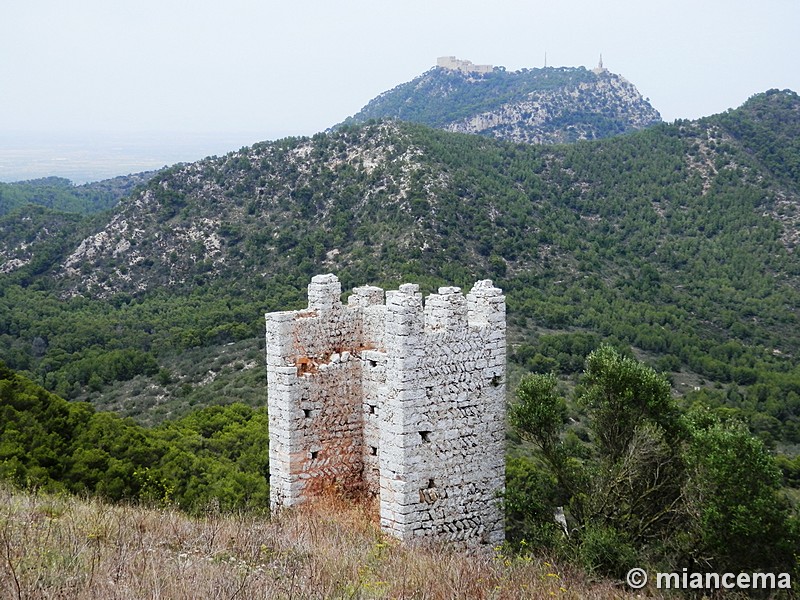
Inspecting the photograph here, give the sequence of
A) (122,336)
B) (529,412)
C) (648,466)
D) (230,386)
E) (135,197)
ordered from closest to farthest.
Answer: (648,466)
(529,412)
(230,386)
(122,336)
(135,197)

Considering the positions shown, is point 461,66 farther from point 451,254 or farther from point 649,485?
point 649,485

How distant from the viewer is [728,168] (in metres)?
55.8

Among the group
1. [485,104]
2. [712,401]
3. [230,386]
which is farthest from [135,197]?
[485,104]

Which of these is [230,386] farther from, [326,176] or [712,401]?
[326,176]

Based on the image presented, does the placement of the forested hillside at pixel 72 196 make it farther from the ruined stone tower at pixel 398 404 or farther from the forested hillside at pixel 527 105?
the ruined stone tower at pixel 398 404

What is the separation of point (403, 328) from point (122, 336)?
32.1 meters

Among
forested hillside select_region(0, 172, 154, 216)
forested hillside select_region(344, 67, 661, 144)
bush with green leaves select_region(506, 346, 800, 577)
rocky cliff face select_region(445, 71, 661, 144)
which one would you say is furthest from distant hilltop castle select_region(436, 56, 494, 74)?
bush with green leaves select_region(506, 346, 800, 577)

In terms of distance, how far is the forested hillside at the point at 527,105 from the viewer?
104312 mm

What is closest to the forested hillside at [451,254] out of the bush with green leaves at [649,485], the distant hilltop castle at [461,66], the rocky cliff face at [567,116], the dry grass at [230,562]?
the bush with green leaves at [649,485]

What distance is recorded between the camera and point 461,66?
145 m

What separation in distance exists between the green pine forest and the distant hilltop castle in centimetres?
8017

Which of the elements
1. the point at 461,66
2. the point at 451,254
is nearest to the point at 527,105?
the point at 461,66

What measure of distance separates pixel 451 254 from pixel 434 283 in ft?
18.7

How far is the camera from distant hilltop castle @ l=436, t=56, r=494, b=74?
14402 cm
